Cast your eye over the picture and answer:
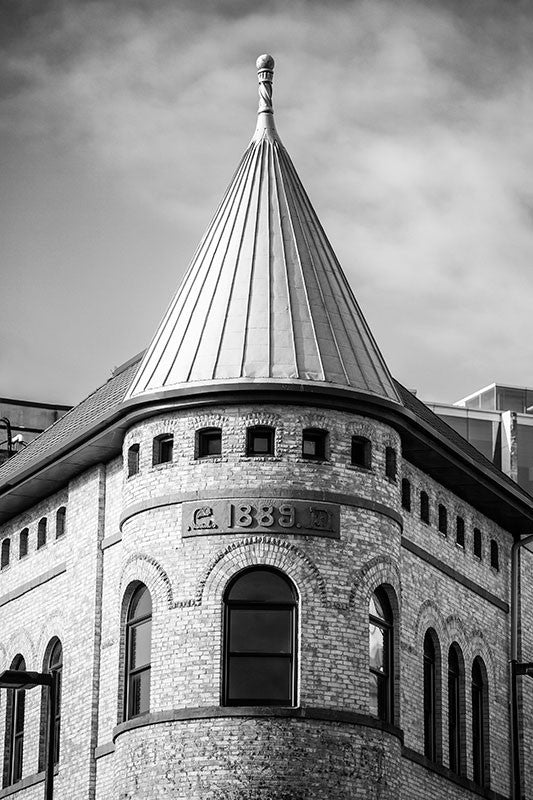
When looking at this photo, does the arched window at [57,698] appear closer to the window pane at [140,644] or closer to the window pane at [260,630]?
the window pane at [140,644]

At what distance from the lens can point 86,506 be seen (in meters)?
43.2

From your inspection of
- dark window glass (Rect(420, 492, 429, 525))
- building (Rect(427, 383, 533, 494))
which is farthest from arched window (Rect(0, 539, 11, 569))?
building (Rect(427, 383, 533, 494))

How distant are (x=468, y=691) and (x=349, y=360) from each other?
968 centimetres

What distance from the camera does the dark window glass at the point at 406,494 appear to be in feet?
140

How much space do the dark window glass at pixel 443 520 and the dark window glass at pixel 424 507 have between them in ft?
2.97

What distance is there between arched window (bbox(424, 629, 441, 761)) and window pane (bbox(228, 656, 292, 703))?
6.69 m

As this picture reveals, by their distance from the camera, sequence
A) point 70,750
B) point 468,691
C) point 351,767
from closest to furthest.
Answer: point 351,767 → point 70,750 → point 468,691

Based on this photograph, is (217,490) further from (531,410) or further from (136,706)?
(531,410)

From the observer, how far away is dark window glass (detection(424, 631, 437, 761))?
1684 inches

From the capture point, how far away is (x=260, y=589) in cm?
3762

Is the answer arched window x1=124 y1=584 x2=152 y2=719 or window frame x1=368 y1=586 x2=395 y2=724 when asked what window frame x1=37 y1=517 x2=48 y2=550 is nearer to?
arched window x1=124 y1=584 x2=152 y2=719

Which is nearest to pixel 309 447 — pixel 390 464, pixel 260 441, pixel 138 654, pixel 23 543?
pixel 260 441

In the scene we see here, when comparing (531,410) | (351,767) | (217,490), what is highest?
(531,410)

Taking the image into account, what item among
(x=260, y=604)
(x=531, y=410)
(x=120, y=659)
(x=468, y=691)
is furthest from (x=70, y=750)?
(x=531, y=410)
